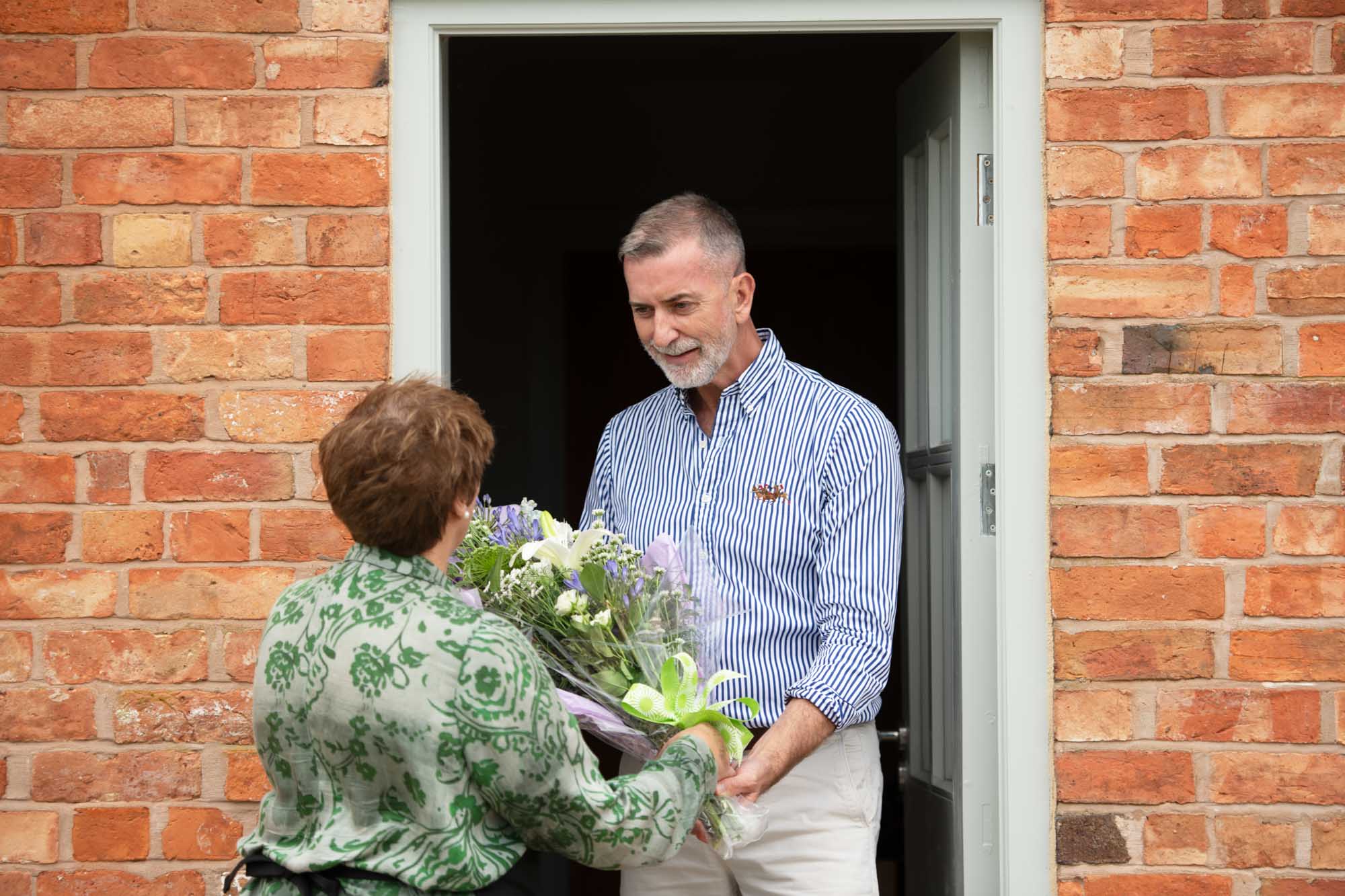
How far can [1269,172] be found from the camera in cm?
256

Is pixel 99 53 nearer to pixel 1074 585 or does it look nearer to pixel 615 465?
pixel 615 465

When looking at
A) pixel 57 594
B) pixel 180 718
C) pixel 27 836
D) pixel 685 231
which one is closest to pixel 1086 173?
pixel 685 231

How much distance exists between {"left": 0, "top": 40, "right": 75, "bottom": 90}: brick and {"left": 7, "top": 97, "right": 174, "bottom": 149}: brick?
31 mm

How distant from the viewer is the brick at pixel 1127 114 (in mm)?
2570

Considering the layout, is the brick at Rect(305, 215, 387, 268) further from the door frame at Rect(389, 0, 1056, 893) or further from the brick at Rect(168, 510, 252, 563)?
the brick at Rect(168, 510, 252, 563)

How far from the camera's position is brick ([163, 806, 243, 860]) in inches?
101

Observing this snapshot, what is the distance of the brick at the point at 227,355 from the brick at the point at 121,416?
5 cm

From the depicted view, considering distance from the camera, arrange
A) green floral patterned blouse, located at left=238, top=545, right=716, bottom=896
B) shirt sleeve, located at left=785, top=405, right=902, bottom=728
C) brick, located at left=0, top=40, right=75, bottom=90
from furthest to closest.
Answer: brick, located at left=0, top=40, right=75, bottom=90, shirt sleeve, located at left=785, top=405, right=902, bottom=728, green floral patterned blouse, located at left=238, top=545, right=716, bottom=896

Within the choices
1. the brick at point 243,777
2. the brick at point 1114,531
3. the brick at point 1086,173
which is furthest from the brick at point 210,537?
the brick at point 1086,173

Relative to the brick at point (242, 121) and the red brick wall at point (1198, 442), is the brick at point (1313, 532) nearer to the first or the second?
the red brick wall at point (1198, 442)

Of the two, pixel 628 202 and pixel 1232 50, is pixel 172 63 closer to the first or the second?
pixel 1232 50

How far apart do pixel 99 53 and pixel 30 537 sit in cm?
94

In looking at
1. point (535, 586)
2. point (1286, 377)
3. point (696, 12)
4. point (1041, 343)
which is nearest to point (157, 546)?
point (535, 586)

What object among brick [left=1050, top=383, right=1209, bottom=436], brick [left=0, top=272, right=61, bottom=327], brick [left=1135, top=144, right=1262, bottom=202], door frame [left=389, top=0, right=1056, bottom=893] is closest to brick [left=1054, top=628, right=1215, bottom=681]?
door frame [left=389, top=0, right=1056, bottom=893]
